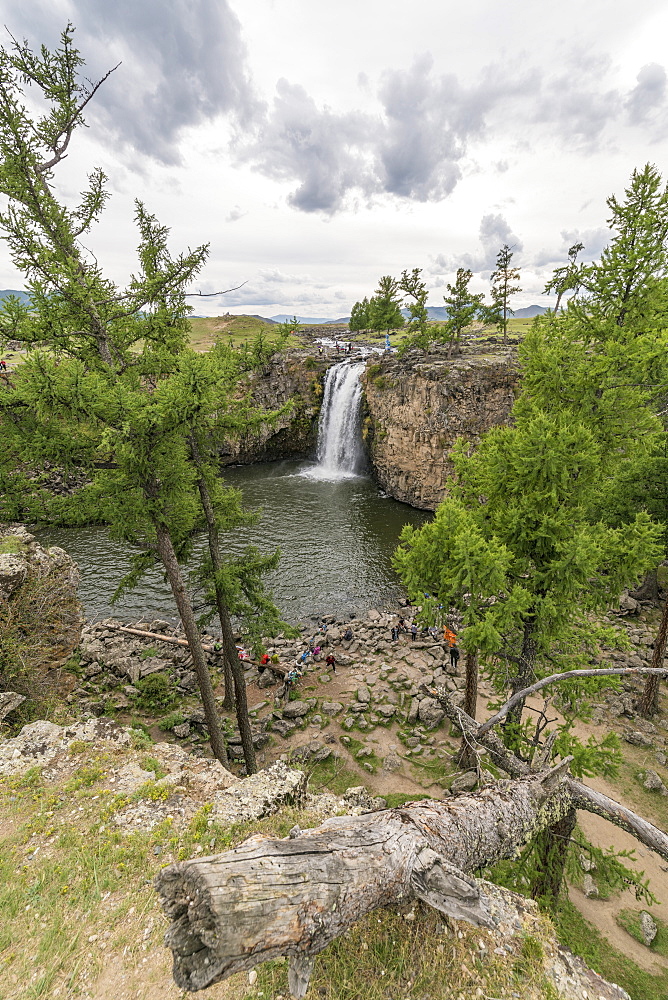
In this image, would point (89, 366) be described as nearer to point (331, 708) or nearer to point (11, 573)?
point (11, 573)

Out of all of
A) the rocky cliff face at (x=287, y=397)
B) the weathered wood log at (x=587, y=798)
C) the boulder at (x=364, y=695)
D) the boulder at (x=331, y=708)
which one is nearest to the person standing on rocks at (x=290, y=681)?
the boulder at (x=331, y=708)

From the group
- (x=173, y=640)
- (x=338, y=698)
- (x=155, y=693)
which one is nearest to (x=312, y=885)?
(x=338, y=698)

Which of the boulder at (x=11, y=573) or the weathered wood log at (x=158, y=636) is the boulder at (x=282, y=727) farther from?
the boulder at (x=11, y=573)

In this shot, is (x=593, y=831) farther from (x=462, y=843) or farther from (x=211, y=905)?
(x=211, y=905)

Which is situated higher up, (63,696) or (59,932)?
(59,932)

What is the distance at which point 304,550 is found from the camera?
1201 inches

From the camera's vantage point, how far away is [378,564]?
29.0m

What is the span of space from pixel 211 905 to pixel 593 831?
507 inches

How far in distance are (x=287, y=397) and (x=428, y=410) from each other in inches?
771

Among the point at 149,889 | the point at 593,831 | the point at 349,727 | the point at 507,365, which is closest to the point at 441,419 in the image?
the point at 507,365

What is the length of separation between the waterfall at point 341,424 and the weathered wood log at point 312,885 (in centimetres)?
4163

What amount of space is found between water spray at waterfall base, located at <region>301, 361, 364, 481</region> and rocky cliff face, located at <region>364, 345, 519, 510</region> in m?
3.13

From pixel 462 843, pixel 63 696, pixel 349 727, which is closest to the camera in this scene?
pixel 462 843

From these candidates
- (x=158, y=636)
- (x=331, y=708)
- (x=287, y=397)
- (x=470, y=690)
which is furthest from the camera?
(x=287, y=397)
